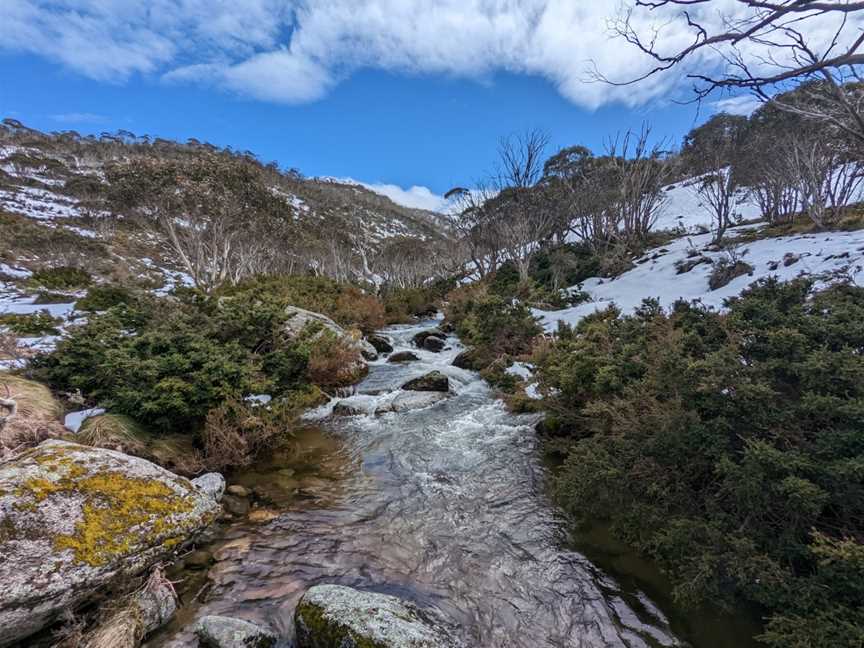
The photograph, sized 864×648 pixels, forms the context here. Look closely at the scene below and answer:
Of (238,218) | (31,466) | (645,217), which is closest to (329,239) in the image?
(238,218)

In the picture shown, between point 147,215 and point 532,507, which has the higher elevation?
point 147,215

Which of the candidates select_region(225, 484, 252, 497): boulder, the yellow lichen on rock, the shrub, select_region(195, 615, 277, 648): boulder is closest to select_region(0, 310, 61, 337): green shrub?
select_region(225, 484, 252, 497): boulder

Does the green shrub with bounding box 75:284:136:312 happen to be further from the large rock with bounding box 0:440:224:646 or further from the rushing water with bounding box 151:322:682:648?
the large rock with bounding box 0:440:224:646

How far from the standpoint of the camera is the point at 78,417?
5.61 m

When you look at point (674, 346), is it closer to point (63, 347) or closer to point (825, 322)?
point (825, 322)

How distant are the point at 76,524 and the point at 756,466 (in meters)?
5.69

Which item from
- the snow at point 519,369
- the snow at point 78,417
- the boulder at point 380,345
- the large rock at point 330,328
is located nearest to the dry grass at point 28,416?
the snow at point 78,417

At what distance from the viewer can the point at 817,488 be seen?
8.45ft

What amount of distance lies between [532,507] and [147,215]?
23.6 metres

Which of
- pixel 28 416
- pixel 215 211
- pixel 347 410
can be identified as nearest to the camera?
pixel 28 416

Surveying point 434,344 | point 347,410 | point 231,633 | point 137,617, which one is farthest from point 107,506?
point 434,344

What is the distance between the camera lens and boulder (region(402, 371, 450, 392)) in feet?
33.0

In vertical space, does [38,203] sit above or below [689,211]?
above

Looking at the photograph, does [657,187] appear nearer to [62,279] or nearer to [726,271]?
[726,271]
